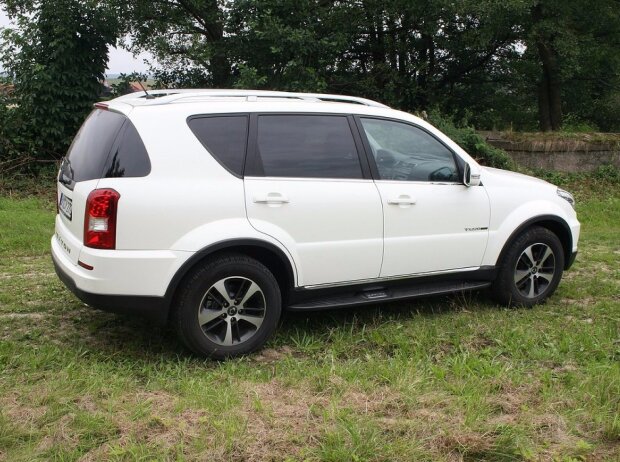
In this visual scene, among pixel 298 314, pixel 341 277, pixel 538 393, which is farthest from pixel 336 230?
pixel 538 393

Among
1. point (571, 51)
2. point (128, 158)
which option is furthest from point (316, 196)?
point (571, 51)

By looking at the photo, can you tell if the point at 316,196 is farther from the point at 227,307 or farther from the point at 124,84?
the point at 124,84

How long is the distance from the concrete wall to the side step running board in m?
8.03

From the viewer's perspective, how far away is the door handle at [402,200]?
492 cm

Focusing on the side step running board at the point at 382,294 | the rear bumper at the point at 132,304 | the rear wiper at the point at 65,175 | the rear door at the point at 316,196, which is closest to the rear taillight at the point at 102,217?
the rear bumper at the point at 132,304

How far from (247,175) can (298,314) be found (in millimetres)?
1540

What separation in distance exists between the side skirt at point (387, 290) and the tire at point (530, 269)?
0.14m

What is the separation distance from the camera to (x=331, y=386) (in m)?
3.85

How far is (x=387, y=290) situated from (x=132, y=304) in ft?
6.38

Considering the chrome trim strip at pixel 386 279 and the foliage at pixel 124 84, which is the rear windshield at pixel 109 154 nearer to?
the chrome trim strip at pixel 386 279

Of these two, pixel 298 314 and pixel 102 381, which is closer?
pixel 102 381

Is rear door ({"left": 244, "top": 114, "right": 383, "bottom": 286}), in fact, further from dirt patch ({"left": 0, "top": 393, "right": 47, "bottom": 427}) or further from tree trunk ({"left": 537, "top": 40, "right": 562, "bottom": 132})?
tree trunk ({"left": 537, "top": 40, "right": 562, "bottom": 132})

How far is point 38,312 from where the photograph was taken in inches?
209

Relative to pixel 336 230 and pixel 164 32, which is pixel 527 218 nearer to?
pixel 336 230
